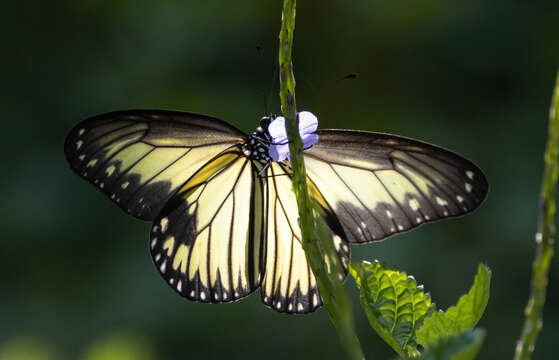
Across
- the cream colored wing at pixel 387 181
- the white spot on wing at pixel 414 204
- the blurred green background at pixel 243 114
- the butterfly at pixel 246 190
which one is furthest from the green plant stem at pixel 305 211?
the blurred green background at pixel 243 114

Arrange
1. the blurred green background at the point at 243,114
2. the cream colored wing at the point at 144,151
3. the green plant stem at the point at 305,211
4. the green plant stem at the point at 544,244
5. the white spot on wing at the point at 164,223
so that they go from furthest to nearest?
1. the blurred green background at the point at 243,114
2. the white spot on wing at the point at 164,223
3. the cream colored wing at the point at 144,151
4. the green plant stem at the point at 305,211
5. the green plant stem at the point at 544,244

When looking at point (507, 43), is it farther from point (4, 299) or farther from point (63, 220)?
point (4, 299)

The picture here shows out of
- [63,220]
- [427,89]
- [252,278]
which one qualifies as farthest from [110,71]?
[252,278]

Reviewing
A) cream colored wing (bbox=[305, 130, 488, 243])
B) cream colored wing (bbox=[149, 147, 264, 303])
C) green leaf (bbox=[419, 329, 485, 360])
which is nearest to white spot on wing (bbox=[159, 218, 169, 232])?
cream colored wing (bbox=[149, 147, 264, 303])

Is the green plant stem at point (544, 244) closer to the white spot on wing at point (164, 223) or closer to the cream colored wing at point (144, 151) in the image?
the cream colored wing at point (144, 151)

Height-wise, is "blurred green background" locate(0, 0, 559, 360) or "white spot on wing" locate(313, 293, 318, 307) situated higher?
Result: "blurred green background" locate(0, 0, 559, 360)

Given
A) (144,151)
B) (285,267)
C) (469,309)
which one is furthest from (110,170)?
(469,309)

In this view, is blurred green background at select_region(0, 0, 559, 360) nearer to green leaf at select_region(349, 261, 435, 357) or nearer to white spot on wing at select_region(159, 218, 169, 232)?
white spot on wing at select_region(159, 218, 169, 232)
